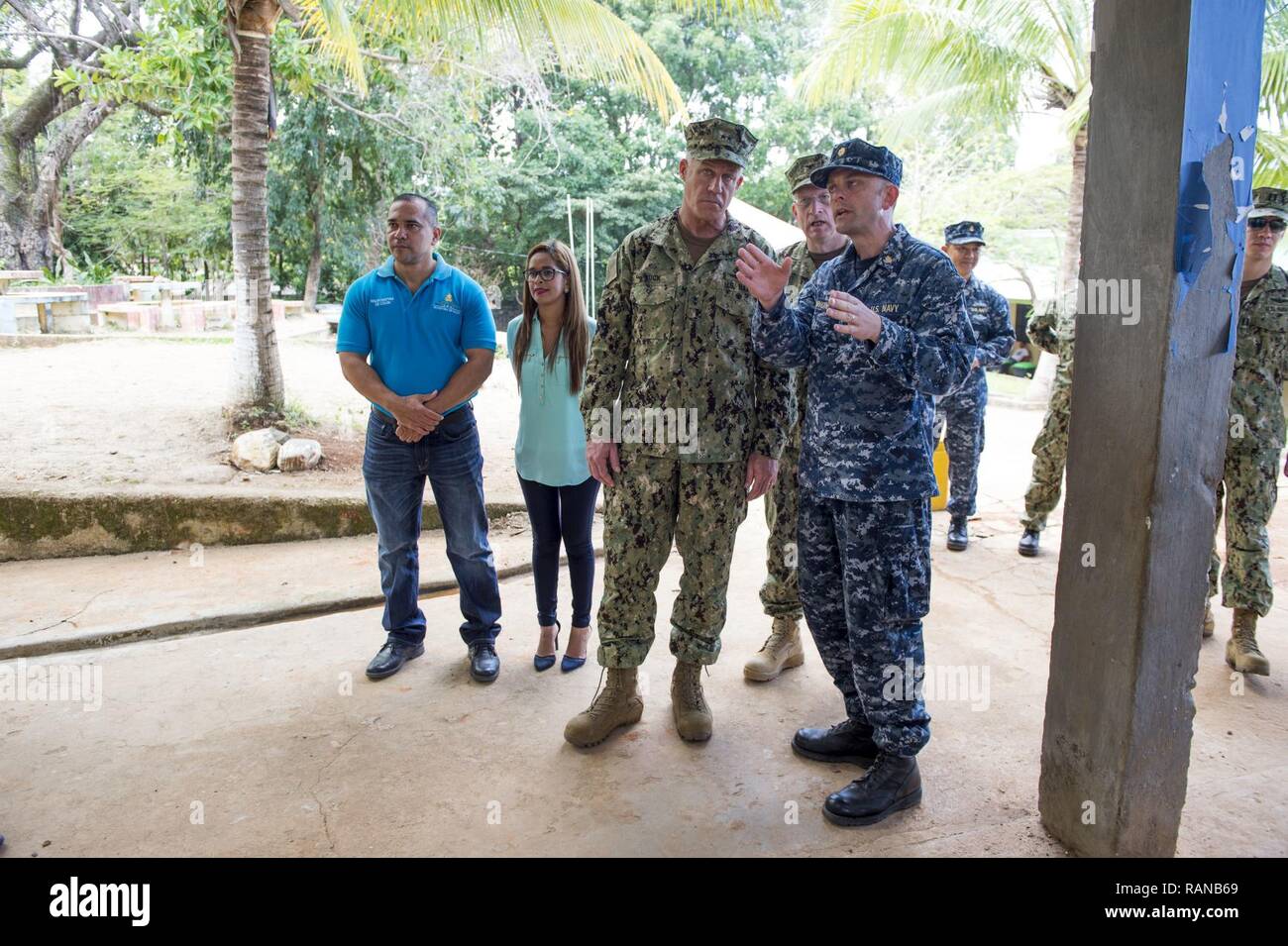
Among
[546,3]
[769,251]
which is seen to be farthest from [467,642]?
[546,3]

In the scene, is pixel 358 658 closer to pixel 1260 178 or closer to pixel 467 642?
pixel 467 642

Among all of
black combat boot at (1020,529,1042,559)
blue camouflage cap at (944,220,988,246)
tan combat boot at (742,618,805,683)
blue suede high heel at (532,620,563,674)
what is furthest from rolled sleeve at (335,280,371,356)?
black combat boot at (1020,529,1042,559)

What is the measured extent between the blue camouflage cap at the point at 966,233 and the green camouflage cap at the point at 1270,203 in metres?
1.49

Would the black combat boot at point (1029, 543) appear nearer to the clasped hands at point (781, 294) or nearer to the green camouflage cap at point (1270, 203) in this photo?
the green camouflage cap at point (1270, 203)

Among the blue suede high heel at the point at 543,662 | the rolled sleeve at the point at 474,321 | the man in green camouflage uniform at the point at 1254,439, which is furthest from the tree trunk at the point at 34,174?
the man in green camouflage uniform at the point at 1254,439

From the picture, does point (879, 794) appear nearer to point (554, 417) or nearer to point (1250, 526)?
point (554, 417)

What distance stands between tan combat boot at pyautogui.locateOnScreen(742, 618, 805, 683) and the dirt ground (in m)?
2.89

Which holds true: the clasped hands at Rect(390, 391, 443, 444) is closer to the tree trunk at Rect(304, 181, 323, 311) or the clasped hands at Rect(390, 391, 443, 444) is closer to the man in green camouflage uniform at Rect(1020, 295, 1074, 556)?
the man in green camouflage uniform at Rect(1020, 295, 1074, 556)

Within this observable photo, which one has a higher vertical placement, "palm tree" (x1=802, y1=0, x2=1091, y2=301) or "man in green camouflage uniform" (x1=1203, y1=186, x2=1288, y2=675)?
"palm tree" (x1=802, y1=0, x2=1091, y2=301)

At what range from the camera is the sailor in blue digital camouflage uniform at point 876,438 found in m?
2.63

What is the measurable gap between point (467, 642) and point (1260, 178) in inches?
388

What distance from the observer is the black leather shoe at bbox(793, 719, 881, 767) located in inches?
121

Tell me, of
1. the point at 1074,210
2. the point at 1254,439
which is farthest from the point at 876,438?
the point at 1074,210

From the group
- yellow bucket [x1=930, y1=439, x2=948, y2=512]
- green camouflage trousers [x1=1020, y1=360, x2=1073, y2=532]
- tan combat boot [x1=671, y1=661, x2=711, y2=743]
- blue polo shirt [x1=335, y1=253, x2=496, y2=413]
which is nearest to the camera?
tan combat boot [x1=671, y1=661, x2=711, y2=743]
